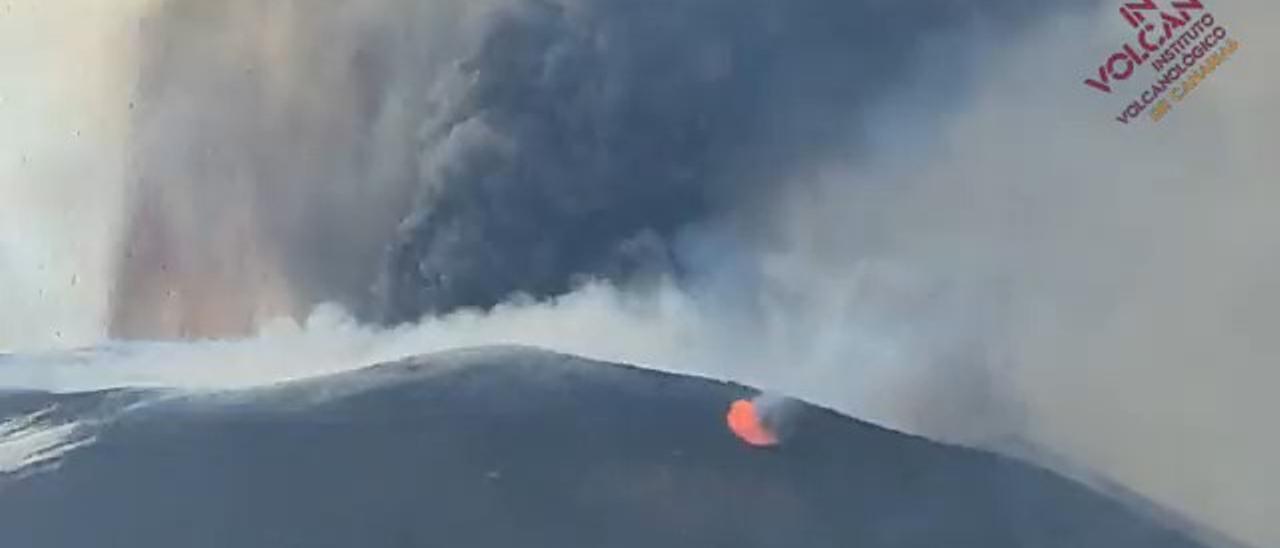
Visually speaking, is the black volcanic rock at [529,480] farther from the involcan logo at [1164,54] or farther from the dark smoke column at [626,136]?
the involcan logo at [1164,54]

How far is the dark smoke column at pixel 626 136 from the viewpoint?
1.86 m

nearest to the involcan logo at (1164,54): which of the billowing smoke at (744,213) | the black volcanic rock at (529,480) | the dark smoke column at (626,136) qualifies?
the billowing smoke at (744,213)

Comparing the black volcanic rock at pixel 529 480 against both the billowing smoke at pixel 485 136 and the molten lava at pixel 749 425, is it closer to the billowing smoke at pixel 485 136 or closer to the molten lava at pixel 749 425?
the molten lava at pixel 749 425

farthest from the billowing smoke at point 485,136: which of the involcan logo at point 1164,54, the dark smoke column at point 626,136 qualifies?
the involcan logo at point 1164,54

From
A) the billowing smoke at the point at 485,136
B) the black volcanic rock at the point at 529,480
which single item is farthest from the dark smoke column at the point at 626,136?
the black volcanic rock at the point at 529,480

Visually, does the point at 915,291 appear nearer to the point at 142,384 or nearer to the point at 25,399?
the point at 142,384

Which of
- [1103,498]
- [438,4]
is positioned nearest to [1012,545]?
[1103,498]

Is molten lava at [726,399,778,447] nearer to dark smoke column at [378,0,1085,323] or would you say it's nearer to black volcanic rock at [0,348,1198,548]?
black volcanic rock at [0,348,1198,548]

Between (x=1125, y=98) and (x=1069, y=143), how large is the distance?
0.08 meters

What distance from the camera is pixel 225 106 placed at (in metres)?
1.92

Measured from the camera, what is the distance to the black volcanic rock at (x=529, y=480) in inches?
70.3

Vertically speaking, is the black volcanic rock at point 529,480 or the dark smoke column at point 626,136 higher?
the dark smoke column at point 626,136

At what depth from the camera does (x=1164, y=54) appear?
183 cm

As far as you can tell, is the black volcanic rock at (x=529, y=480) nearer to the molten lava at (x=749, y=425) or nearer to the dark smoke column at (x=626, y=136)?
the molten lava at (x=749, y=425)
